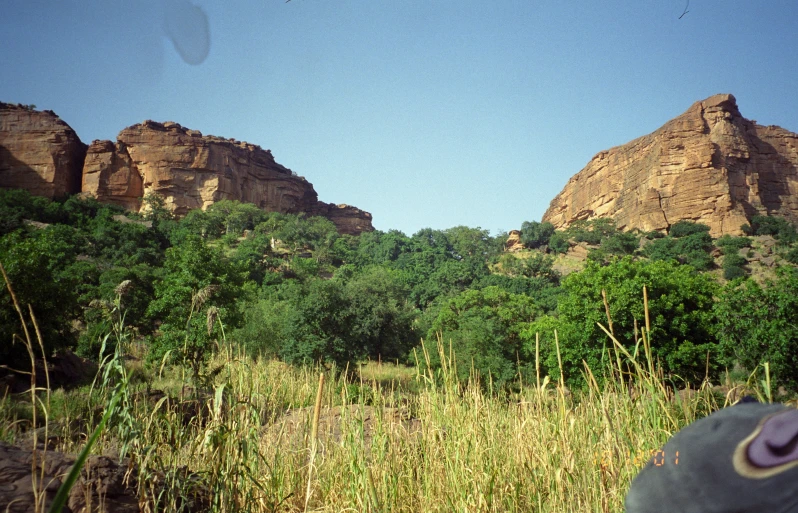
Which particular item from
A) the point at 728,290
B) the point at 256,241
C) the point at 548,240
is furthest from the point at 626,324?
the point at 548,240

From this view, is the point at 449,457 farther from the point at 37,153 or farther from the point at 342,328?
the point at 37,153

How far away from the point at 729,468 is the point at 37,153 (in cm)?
7447

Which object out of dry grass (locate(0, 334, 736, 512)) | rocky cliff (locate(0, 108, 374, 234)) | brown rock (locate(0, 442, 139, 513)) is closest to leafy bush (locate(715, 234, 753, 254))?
dry grass (locate(0, 334, 736, 512))

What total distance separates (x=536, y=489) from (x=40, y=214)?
55504 millimetres

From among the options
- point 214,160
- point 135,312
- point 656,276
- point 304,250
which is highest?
point 214,160

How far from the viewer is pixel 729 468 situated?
0.41 meters

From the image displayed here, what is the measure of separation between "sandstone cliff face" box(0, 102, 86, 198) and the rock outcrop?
72810 millimetres

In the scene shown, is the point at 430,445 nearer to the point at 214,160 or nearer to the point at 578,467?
the point at 578,467

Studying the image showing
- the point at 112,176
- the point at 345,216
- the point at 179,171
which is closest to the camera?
the point at 112,176

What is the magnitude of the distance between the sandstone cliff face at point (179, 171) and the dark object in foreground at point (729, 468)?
70677mm

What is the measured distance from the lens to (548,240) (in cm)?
6362

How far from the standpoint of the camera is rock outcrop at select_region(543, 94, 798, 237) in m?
60.5

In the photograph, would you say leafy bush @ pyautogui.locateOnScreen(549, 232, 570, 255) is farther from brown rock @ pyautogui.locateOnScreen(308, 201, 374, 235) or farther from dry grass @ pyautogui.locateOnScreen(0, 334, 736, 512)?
dry grass @ pyautogui.locateOnScreen(0, 334, 736, 512)

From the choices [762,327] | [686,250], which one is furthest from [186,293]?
[686,250]
